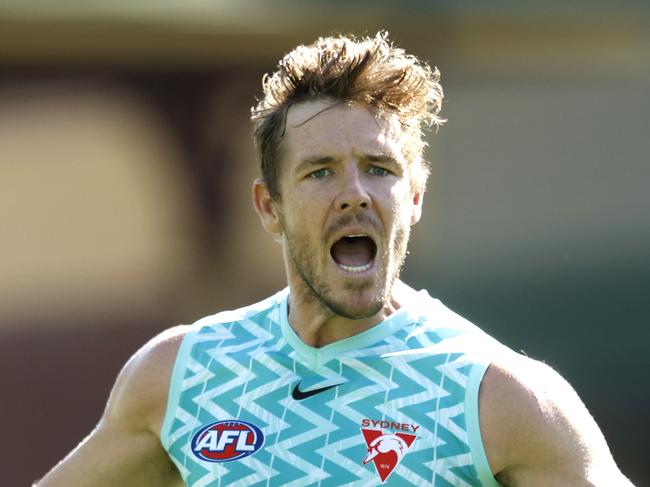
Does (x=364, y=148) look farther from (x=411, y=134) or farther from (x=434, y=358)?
(x=434, y=358)

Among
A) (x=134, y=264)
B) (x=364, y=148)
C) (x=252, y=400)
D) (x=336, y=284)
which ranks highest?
(x=364, y=148)

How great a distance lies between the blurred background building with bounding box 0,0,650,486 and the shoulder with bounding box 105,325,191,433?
7573mm

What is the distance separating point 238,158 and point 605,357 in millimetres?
3808

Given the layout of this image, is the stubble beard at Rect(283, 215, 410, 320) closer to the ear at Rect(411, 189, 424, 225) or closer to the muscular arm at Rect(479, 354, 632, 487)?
the ear at Rect(411, 189, 424, 225)

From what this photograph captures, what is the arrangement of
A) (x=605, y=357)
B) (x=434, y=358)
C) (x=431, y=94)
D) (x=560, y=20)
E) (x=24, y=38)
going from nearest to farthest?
(x=434, y=358), (x=431, y=94), (x=24, y=38), (x=560, y=20), (x=605, y=357)

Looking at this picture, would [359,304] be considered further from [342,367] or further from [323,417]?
[323,417]

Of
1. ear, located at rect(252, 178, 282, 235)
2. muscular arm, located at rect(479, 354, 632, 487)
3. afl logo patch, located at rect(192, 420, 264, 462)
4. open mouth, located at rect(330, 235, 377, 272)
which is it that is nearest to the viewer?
muscular arm, located at rect(479, 354, 632, 487)

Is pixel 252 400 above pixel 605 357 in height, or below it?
above

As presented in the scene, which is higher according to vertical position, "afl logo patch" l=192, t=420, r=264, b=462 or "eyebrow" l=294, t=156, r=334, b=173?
"eyebrow" l=294, t=156, r=334, b=173

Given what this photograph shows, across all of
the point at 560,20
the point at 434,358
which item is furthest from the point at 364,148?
the point at 560,20

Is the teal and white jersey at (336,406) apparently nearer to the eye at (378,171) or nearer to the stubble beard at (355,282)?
the stubble beard at (355,282)

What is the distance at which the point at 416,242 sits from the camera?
13625 millimetres

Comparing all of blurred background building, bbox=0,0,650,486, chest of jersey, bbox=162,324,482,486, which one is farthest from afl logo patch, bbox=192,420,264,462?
blurred background building, bbox=0,0,650,486

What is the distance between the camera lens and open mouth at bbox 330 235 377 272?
4395mm
